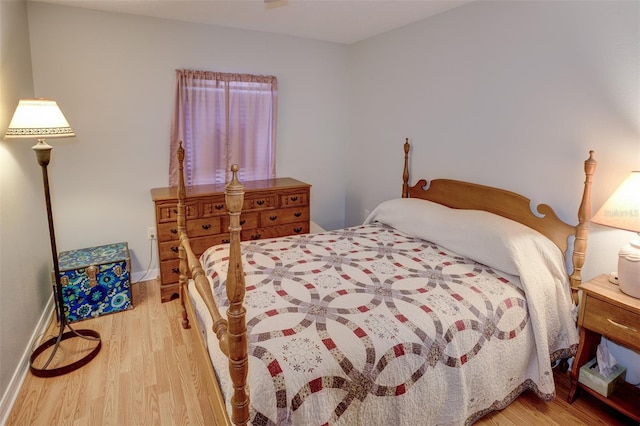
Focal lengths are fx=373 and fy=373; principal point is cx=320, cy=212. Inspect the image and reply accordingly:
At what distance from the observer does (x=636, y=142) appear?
1949 mm

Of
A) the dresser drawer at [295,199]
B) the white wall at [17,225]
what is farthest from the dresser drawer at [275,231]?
the white wall at [17,225]

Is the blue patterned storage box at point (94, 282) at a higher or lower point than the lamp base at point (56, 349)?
higher

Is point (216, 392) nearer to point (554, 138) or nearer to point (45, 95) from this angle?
point (554, 138)

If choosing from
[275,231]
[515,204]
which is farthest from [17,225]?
[515,204]

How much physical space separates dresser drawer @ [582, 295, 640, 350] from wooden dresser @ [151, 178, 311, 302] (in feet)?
8.05

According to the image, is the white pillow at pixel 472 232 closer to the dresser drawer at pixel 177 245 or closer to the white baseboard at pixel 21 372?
the dresser drawer at pixel 177 245

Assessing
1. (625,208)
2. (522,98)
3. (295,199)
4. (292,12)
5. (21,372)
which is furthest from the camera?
(295,199)

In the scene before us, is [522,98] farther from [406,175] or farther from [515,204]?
[406,175]

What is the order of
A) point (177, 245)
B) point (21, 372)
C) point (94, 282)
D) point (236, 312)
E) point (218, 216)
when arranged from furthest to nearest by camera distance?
point (218, 216), point (177, 245), point (94, 282), point (21, 372), point (236, 312)

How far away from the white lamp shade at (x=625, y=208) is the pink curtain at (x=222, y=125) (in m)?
2.93

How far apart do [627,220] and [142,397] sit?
266 centimetres

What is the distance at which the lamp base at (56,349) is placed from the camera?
2.25 m

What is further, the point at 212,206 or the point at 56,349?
the point at 212,206

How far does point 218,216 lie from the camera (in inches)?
131
